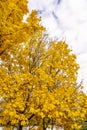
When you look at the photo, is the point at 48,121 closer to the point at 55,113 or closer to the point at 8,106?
the point at 55,113

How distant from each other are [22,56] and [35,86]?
2.79m

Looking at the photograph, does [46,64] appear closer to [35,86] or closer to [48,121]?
[35,86]

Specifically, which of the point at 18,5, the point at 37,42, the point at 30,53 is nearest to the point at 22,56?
the point at 30,53

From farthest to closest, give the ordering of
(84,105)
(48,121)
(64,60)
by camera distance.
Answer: (48,121) < (64,60) < (84,105)

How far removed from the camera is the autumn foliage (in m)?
10.3

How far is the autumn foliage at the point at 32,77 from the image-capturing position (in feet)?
33.9

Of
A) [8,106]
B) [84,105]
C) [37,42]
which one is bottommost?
[8,106]

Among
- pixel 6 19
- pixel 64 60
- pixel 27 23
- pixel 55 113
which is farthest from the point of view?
pixel 64 60

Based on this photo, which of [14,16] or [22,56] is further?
[22,56]

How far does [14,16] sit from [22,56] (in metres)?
6.38

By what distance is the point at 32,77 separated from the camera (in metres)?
12.5

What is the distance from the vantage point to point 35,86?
14.1 meters

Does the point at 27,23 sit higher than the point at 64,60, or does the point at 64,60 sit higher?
the point at 64,60

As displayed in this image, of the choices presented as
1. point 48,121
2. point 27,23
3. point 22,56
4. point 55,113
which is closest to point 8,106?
point 55,113
